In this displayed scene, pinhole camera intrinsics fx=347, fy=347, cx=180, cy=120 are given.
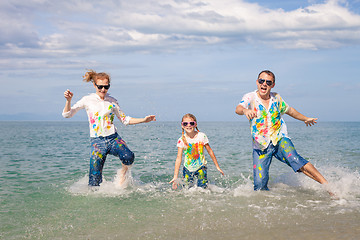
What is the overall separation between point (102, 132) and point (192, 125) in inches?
67.2

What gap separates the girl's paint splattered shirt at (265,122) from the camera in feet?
19.6

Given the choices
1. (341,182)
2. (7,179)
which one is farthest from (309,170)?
(7,179)

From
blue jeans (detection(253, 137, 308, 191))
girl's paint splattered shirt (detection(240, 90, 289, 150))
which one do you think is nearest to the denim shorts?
blue jeans (detection(253, 137, 308, 191))

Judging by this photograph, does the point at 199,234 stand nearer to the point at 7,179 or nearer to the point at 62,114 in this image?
the point at 62,114

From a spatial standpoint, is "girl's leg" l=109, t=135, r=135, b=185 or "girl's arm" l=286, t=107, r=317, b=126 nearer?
"girl's arm" l=286, t=107, r=317, b=126

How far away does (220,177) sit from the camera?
8.86 metres

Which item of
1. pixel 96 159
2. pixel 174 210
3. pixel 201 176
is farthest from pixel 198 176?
pixel 96 159

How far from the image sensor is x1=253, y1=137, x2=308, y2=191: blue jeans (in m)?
5.84

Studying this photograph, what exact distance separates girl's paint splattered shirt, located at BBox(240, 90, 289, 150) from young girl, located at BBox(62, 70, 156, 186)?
183 cm

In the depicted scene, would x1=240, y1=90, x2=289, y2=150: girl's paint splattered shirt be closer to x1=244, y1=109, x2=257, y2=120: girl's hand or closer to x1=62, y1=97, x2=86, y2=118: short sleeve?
x1=244, y1=109, x2=257, y2=120: girl's hand

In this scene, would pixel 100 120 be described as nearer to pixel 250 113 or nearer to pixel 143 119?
pixel 143 119

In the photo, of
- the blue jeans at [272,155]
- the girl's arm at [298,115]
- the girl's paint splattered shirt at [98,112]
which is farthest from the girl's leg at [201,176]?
the girl's arm at [298,115]

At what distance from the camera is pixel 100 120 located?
20.8 feet

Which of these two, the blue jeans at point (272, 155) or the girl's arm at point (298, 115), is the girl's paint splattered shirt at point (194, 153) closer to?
the blue jeans at point (272, 155)
